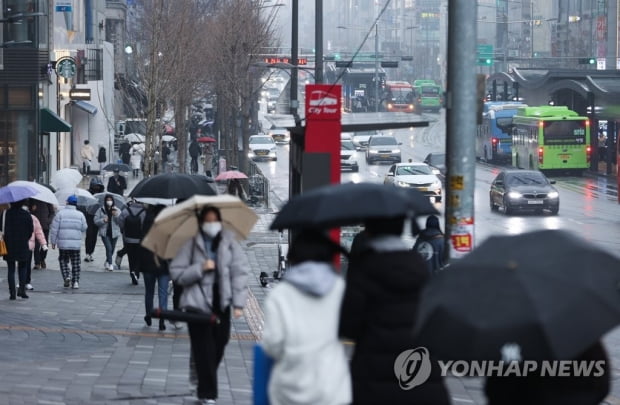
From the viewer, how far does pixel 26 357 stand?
13328 millimetres

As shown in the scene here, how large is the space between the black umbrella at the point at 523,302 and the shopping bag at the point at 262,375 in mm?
1472

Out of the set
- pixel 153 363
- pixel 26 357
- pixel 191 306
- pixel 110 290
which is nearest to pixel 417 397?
pixel 191 306

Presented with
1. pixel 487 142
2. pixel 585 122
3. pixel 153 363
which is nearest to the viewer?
pixel 153 363

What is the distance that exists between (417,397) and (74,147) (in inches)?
2248

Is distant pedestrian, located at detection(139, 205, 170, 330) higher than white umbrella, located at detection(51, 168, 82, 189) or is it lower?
lower

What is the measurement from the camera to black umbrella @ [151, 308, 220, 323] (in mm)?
9841

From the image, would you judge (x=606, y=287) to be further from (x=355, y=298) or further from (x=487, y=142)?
(x=487, y=142)

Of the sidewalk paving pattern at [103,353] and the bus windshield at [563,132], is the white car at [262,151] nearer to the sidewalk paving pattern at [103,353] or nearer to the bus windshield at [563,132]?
the bus windshield at [563,132]

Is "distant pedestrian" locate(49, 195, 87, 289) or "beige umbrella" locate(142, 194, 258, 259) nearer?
"beige umbrella" locate(142, 194, 258, 259)

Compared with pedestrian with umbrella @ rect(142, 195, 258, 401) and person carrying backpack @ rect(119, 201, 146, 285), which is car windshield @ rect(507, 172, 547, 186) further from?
pedestrian with umbrella @ rect(142, 195, 258, 401)

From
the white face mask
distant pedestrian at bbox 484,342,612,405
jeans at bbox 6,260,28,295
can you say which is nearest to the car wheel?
jeans at bbox 6,260,28,295
